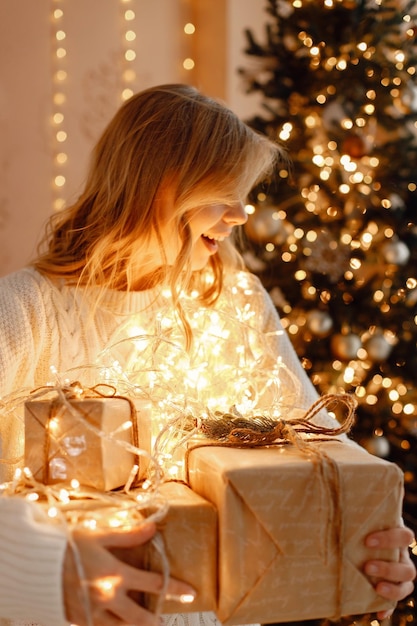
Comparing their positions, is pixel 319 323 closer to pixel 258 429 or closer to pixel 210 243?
pixel 210 243

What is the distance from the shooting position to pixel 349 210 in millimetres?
1975

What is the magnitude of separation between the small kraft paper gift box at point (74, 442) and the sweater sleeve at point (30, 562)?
0.08 meters

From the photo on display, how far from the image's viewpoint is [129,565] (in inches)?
32.4

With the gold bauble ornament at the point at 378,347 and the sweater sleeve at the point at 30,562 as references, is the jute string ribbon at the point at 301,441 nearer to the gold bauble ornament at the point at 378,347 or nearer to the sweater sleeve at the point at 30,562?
the sweater sleeve at the point at 30,562

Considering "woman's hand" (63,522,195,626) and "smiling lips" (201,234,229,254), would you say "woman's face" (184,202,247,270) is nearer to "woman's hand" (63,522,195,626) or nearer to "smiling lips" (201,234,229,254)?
"smiling lips" (201,234,229,254)

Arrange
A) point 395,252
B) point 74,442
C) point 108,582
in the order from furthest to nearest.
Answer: point 395,252
point 74,442
point 108,582

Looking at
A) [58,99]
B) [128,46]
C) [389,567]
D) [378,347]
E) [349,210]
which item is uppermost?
[128,46]

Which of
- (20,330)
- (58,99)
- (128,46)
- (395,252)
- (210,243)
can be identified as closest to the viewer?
(20,330)

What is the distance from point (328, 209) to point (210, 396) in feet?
3.04

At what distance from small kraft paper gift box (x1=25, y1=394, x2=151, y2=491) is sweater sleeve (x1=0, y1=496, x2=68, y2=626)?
0.26 feet

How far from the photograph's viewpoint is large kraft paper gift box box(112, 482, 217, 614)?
83cm

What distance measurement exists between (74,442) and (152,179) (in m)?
0.57

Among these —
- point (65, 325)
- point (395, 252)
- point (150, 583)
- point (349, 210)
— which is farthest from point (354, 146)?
point (150, 583)

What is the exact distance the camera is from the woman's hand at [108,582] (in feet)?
2.59
